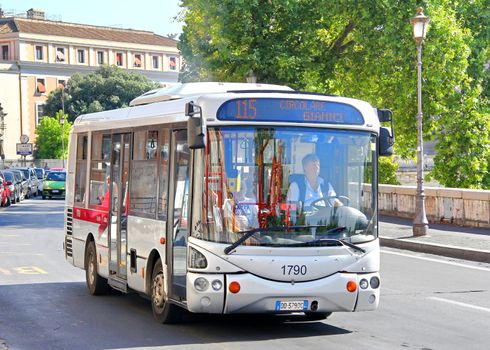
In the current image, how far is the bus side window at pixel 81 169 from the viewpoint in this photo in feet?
51.0

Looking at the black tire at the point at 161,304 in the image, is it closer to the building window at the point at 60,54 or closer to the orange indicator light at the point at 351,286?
the orange indicator light at the point at 351,286

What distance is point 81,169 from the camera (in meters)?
15.8

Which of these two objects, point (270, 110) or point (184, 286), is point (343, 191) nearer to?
point (270, 110)

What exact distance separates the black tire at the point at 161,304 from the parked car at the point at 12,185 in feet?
128

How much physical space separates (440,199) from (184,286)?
61.2ft

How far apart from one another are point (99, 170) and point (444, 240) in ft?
36.1

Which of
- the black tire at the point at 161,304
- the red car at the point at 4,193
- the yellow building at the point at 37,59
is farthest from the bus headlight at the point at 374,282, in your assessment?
the yellow building at the point at 37,59

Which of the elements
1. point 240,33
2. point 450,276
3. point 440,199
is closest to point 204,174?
point 450,276

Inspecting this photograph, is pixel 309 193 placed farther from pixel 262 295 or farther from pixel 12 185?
pixel 12 185

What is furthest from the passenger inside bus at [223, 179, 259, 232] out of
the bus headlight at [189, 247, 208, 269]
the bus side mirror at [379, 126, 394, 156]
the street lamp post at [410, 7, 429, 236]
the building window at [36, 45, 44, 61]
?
the building window at [36, 45, 44, 61]

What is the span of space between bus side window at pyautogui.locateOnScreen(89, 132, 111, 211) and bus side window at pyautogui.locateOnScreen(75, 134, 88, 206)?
1.46ft

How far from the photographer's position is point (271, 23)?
38.4 meters

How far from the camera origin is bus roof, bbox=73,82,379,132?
35.8 ft

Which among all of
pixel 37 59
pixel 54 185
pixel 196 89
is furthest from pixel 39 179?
pixel 37 59
